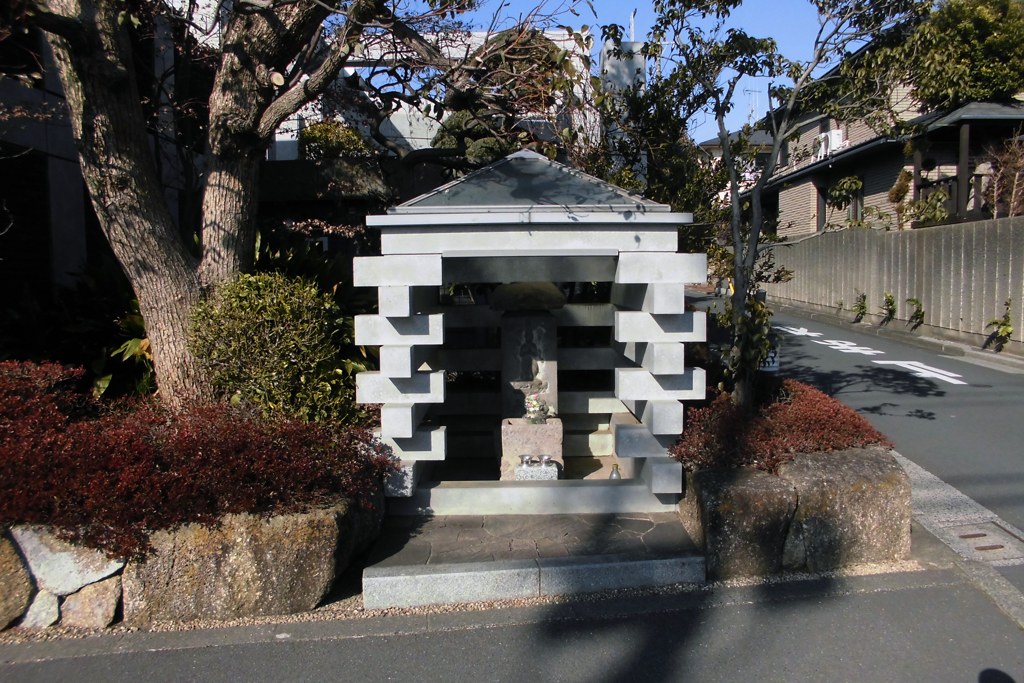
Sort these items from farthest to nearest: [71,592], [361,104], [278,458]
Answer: [361,104] < [278,458] < [71,592]

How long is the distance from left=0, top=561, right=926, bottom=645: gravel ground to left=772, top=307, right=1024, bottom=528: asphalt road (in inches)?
85.2

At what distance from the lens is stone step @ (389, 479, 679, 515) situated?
17.2 ft

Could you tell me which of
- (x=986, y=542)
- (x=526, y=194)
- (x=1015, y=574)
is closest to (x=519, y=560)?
(x=526, y=194)

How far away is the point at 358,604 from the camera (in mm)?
4398

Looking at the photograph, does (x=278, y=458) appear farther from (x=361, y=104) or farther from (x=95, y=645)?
(x=361, y=104)

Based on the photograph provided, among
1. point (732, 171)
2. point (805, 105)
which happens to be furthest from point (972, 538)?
point (805, 105)

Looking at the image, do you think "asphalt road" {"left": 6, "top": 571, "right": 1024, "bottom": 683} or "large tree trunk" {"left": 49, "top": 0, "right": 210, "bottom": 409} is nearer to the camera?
"asphalt road" {"left": 6, "top": 571, "right": 1024, "bottom": 683}

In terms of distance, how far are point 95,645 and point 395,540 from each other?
1.81 m

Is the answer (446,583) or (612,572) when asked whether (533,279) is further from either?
(446,583)

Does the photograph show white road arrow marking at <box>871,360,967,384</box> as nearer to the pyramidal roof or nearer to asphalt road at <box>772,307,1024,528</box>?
asphalt road at <box>772,307,1024,528</box>

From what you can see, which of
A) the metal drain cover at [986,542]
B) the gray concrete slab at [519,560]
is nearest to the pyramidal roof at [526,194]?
the gray concrete slab at [519,560]

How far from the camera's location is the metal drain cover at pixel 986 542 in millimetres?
4977

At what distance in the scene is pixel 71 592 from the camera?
4.07 meters

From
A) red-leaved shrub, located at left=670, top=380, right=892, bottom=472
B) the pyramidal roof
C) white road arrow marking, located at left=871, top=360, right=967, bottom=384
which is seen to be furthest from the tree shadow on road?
the pyramidal roof
